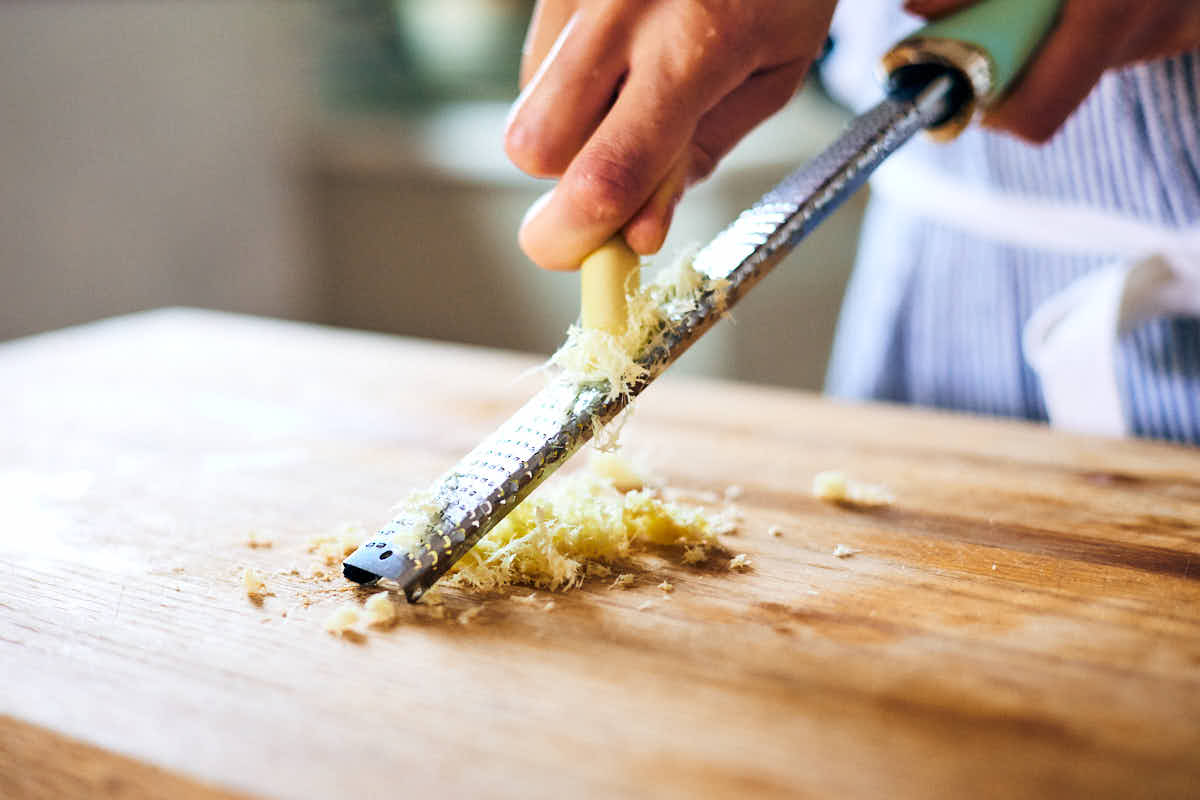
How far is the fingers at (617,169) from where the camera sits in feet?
1.89

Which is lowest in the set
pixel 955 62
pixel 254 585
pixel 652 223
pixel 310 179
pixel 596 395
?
pixel 254 585


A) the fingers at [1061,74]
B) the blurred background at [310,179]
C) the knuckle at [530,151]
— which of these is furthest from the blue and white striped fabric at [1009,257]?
the blurred background at [310,179]

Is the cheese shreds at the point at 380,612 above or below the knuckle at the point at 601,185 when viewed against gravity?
below

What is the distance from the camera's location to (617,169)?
57 cm

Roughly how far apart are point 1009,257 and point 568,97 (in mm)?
627

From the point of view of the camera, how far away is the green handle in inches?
28.0

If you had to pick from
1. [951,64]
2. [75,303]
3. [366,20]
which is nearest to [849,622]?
[951,64]

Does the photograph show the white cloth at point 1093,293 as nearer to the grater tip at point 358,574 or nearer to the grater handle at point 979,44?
the grater handle at point 979,44

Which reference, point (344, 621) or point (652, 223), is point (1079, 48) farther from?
point (344, 621)

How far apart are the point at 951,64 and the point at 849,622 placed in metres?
0.41

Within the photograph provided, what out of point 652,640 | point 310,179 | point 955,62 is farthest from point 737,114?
point 310,179

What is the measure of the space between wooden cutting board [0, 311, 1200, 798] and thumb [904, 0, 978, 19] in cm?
35

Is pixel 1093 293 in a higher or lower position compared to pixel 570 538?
higher

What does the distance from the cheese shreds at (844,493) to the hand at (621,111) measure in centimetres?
25
